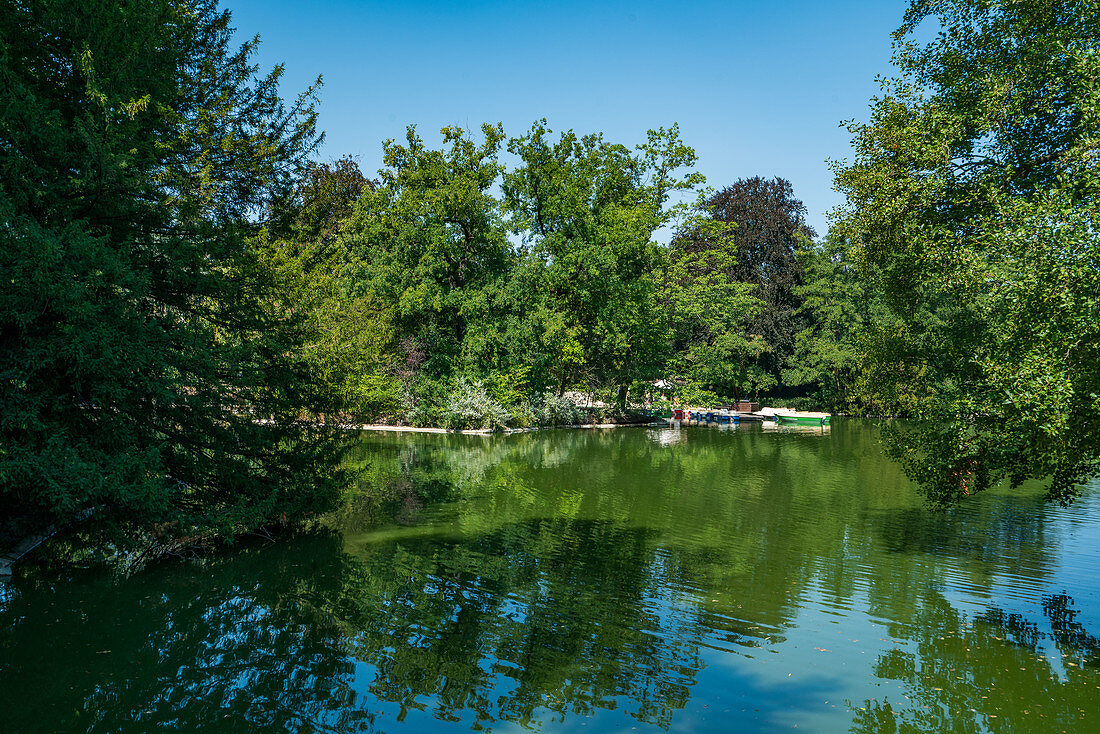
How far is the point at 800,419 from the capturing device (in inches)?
1606

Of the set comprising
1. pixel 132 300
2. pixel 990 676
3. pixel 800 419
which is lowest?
pixel 990 676

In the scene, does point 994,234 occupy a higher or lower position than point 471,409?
higher

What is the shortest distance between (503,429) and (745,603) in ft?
75.3

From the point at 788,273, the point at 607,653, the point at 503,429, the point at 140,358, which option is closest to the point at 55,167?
the point at 140,358

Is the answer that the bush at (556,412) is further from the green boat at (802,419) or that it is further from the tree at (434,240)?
the green boat at (802,419)

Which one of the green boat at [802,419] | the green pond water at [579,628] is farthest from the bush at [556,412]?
the green pond water at [579,628]

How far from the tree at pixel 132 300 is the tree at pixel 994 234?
10099 mm

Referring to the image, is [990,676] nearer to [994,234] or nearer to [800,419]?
[994,234]

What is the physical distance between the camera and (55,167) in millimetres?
8570

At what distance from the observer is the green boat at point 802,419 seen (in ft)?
132

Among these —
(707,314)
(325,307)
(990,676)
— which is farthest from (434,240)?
(990,676)

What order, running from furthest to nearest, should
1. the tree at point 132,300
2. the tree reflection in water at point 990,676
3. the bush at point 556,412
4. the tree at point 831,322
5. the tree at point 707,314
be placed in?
the tree at point 831,322, the tree at point 707,314, the bush at point 556,412, the tree at point 132,300, the tree reflection in water at point 990,676

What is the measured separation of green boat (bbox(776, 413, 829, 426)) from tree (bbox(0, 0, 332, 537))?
33.6 metres

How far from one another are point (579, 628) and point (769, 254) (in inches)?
1897
